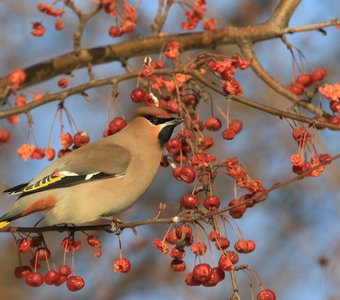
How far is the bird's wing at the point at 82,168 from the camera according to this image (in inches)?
157

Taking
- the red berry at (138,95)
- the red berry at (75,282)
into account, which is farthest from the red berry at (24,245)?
the red berry at (138,95)

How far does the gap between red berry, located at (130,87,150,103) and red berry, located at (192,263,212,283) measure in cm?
104

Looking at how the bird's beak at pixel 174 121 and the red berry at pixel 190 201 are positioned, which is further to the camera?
the bird's beak at pixel 174 121

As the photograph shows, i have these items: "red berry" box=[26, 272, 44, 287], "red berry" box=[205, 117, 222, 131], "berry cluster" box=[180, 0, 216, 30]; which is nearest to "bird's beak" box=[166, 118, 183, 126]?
"red berry" box=[205, 117, 222, 131]

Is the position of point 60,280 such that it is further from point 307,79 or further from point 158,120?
point 307,79

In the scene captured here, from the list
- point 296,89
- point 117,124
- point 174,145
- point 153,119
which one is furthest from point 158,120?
point 296,89

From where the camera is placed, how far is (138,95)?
384cm

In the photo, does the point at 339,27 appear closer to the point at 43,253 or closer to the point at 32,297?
the point at 43,253

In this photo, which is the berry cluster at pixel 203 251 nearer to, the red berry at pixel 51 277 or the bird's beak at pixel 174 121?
the red berry at pixel 51 277

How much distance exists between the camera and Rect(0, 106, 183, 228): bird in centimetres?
394

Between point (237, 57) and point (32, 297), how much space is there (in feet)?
15.2

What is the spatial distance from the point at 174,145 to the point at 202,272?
27.4 inches

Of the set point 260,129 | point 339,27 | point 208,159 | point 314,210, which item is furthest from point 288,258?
point 208,159

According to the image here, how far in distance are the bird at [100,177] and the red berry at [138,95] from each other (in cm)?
16
